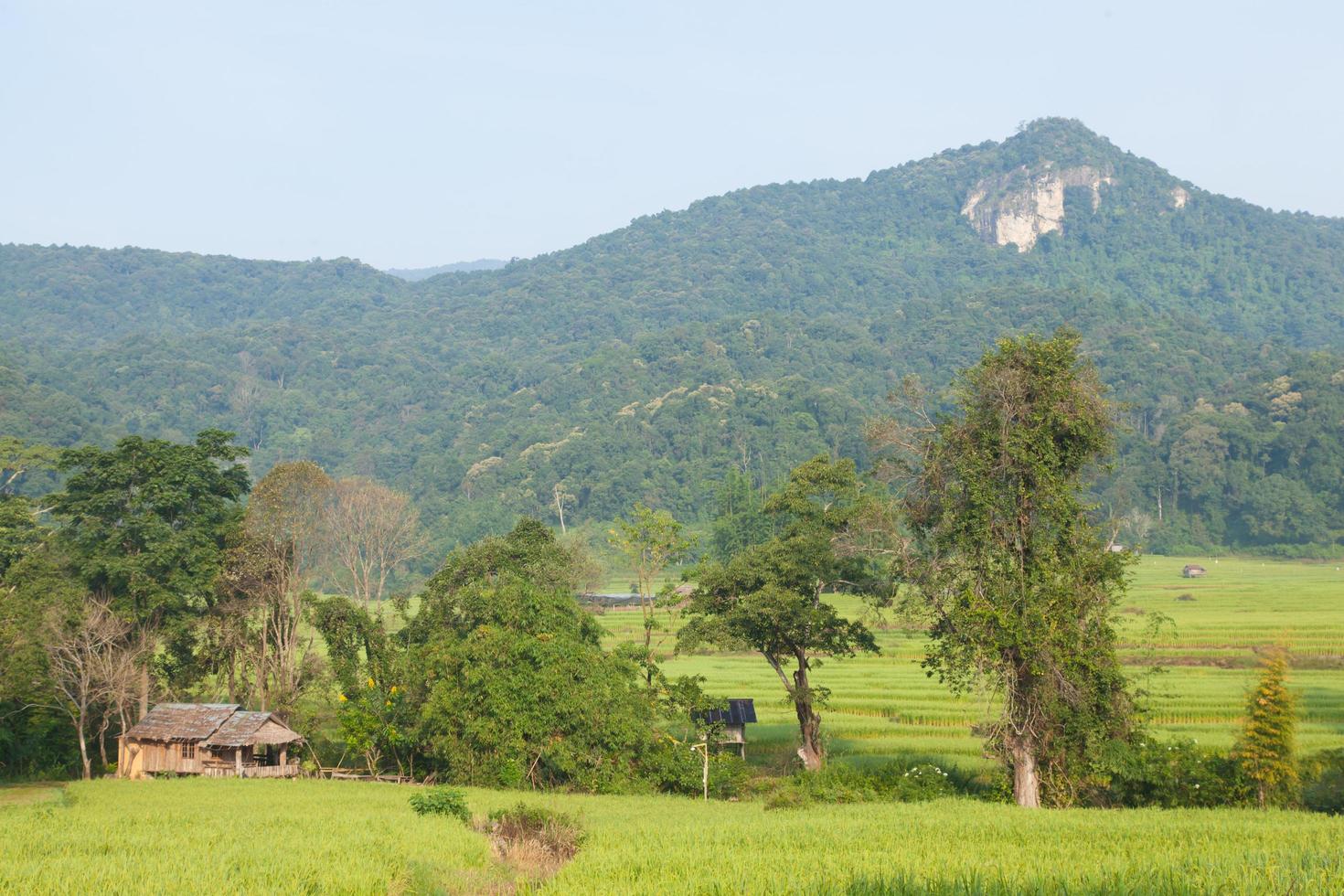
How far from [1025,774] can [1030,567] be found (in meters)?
4.33

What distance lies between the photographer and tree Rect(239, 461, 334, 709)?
116ft

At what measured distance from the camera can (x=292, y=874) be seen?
1364 centimetres

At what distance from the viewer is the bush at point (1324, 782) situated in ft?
70.5

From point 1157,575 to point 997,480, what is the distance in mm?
70316

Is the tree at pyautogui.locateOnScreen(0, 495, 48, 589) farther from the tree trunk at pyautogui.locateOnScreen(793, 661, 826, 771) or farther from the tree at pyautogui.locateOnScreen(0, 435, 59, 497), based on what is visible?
the tree trunk at pyautogui.locateOnScreen(793, 661, 826, 771)

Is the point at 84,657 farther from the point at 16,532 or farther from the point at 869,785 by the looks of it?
the point at 869,785

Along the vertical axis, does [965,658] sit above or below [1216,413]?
below

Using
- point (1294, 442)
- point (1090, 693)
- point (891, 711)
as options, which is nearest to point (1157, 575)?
point (1294, 442)

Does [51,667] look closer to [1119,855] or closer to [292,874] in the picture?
[292,874]

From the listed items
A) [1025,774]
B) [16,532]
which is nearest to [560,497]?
[16,532]

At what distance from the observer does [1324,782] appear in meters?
22.4

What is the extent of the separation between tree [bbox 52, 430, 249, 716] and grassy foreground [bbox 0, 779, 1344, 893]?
453 inches

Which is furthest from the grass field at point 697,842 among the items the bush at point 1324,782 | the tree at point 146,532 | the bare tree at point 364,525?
the bare tree at point 364,525

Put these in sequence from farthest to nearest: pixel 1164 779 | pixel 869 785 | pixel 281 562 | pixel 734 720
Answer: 1. pixel 281 562
2. pixel 734 720
3. pixel 869 785
4. pixel 1164 779
